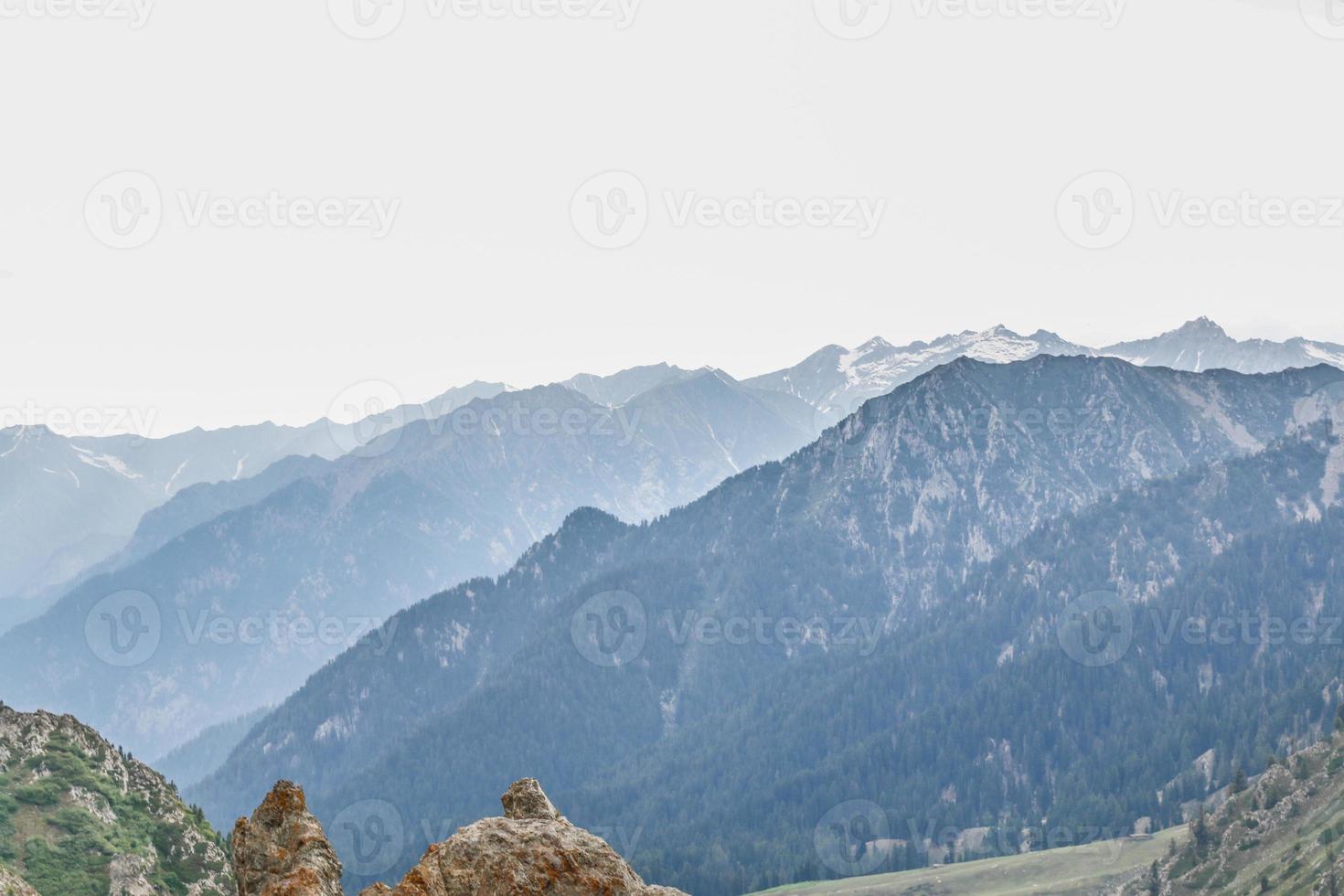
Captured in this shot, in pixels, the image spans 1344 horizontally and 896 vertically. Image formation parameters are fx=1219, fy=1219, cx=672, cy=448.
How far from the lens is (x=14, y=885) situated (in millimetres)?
44094

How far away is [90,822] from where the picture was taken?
13975 centimetres

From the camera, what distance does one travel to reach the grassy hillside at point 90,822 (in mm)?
130500

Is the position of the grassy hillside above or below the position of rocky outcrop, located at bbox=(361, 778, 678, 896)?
below

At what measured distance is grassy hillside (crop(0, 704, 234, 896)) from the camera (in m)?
130

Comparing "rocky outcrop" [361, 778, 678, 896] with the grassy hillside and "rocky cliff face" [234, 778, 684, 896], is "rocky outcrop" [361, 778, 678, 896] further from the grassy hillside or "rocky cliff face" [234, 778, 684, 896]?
the grassy hillside

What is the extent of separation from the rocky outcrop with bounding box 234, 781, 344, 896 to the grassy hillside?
105 m

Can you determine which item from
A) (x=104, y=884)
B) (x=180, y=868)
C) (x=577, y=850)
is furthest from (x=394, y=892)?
(x=180, y=868)

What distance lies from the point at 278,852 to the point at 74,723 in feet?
505

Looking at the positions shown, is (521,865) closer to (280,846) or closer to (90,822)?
(280,846)

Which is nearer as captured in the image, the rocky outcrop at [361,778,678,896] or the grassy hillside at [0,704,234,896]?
the rocky outcrop at [361,778,678,896]

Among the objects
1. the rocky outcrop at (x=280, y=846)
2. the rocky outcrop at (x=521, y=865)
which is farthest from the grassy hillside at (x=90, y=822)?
the rocky outcrop at (x=521, y=865)

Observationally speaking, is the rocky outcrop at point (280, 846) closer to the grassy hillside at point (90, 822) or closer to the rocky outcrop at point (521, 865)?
the rocky outcrop at point (521, 865)

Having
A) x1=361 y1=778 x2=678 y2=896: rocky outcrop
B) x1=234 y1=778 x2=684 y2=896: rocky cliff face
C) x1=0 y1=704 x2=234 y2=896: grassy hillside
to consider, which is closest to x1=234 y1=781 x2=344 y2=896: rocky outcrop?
x1=234 y1=778 x2=684 y2=896: rocky cliff face

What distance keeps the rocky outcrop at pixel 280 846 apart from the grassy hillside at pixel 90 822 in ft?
345
